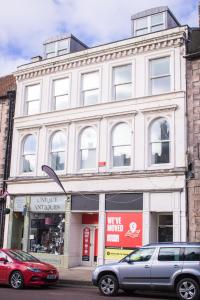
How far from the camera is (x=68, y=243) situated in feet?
72.8

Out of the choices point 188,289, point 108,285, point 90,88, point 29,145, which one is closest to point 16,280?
point 108,285

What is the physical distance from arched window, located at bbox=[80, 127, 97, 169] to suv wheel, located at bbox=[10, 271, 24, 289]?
27.2 feet

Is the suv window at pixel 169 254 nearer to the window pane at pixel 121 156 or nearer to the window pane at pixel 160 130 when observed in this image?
the window pane at pixel 160 130

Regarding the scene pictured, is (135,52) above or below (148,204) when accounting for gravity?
above

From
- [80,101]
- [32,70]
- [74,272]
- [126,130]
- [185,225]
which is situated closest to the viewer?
[185,225]

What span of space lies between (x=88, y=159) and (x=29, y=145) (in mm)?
4190

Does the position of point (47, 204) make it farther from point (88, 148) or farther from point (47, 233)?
point (88, 148)

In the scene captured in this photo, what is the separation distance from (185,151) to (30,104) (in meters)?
10.2

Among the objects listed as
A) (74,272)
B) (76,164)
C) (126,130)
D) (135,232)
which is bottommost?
(74,272)

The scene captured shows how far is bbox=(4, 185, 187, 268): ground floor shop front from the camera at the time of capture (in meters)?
20.3

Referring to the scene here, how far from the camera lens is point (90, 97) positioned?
23.7 metres

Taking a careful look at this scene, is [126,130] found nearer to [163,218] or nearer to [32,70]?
[163,218]

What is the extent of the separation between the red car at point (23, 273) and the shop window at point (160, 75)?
10.2 meters

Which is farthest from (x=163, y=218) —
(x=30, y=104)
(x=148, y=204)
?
(x=30, y=104)
